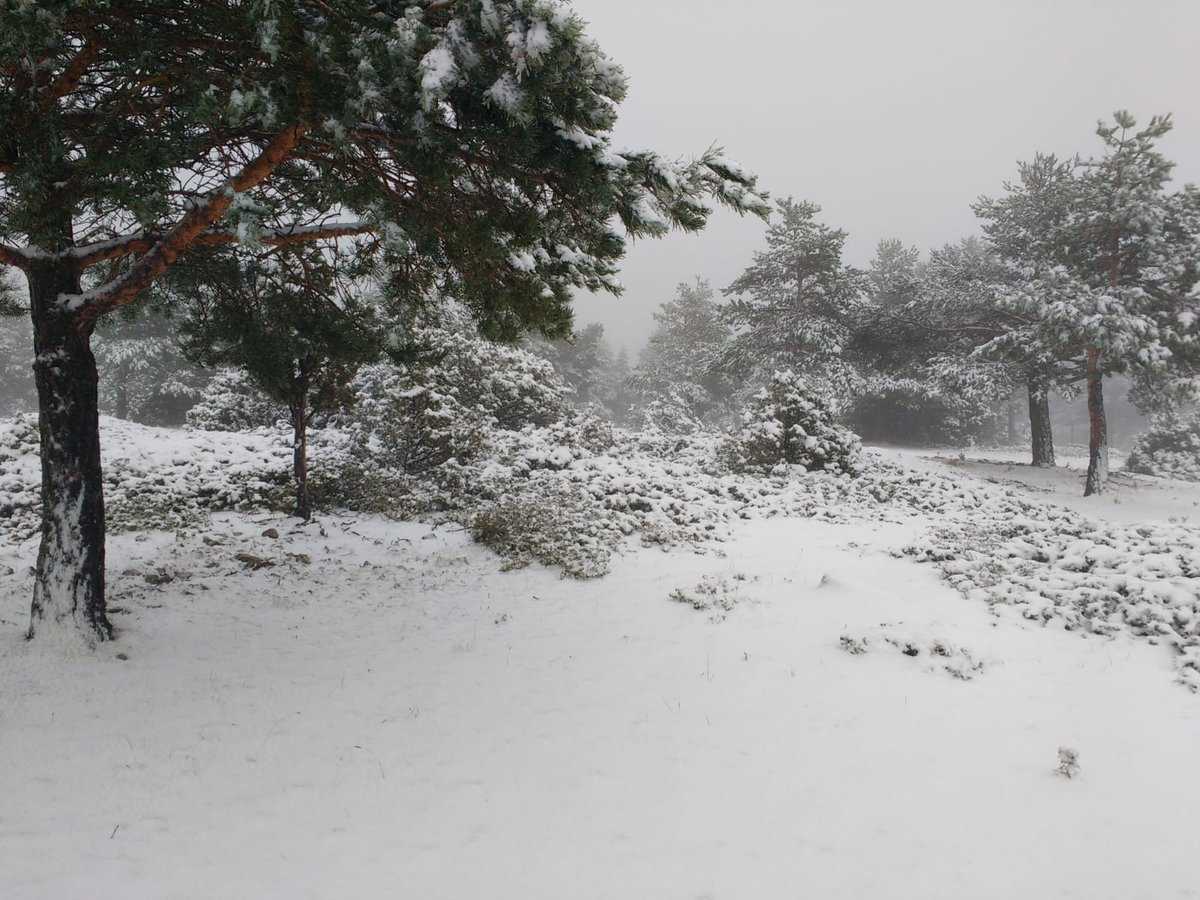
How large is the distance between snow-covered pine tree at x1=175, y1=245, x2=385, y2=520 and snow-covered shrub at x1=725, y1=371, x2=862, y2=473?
399 inches

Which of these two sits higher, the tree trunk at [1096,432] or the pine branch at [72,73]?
the pine branch at [72,73]

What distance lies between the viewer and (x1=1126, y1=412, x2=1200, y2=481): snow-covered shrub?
25.3 meters

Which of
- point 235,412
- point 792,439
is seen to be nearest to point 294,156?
point 792,439

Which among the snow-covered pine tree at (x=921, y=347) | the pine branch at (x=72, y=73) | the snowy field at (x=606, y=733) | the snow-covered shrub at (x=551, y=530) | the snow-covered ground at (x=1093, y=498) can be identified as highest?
the snow-covered pine tree at (x=921, y=347)

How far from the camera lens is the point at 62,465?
5.40 m

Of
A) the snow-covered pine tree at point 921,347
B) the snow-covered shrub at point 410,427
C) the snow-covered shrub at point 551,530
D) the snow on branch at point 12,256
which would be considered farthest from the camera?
the snow-covered pine tree at point 921,347

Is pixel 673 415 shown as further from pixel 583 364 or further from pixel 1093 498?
pixel 1093 498

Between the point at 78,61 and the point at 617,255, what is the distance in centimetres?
433

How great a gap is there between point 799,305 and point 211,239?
22186 millimetres

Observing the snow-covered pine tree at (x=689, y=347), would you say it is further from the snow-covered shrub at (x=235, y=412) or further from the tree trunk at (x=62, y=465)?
the tree trunk at (x=62, y=465)

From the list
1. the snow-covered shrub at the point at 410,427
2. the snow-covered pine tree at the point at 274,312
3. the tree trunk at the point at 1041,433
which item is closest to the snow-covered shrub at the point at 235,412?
the snow-covered shrub at the point at 410,427

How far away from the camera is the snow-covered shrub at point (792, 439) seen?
1538cm

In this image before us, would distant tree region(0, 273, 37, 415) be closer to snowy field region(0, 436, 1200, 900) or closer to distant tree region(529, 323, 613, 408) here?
distant tree region(529, 323, 613, 408)

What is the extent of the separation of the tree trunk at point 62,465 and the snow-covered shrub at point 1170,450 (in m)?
34.1
